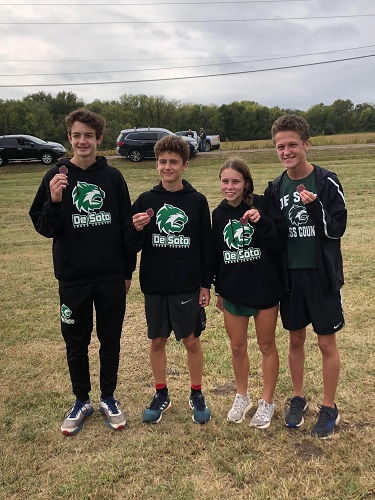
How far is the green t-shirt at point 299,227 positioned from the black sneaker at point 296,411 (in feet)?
3.12

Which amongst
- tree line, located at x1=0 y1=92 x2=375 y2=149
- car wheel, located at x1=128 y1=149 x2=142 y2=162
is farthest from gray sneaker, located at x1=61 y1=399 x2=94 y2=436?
tree line, located at x1=0 y1=92 x2=375 y2=149

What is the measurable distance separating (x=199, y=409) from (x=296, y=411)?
0.64 metres

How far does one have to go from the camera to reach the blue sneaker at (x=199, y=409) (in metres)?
2.91

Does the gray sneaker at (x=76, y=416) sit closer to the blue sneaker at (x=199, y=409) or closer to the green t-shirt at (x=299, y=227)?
the blue sneaker at (x=199, y=409)

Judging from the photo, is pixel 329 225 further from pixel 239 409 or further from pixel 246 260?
pixel 239 409

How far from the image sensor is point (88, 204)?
2742 millimetres

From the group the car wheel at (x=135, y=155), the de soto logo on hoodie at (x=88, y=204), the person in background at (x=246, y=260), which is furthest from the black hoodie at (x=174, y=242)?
the car wheel at (x=135, y=155)

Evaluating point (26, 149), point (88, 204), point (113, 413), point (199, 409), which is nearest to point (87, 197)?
point (88, 204)

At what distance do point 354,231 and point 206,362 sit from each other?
5343 mm

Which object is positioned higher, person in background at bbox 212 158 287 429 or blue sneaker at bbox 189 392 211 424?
person in background at bbox 212 158 287 429

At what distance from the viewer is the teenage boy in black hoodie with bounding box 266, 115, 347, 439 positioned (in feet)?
8.34

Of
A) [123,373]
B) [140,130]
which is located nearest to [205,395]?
[123,373]

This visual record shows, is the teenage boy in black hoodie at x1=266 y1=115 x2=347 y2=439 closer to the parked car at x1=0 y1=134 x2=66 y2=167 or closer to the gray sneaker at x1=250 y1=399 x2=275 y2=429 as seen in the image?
the gray sneaker at x1=250 y1=399 x2=275 y2=429

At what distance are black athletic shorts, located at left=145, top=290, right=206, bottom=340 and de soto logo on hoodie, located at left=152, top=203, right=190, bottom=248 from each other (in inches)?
13.2
